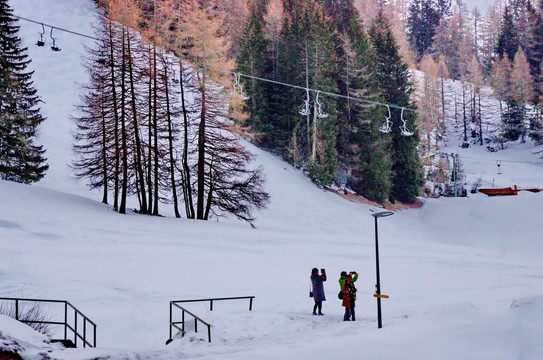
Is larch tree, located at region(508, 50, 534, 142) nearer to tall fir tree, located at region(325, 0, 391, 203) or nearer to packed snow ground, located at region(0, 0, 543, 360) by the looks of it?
tall fir tree, located at region(325, 0, 391, 203)

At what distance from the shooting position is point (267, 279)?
1958 centimetres

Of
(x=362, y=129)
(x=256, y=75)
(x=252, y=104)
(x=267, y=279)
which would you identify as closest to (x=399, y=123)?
(x=362, y=129)

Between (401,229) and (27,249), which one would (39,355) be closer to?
(27,249)

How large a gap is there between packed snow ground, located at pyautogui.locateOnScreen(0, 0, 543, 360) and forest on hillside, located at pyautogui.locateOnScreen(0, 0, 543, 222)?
3.22 meters

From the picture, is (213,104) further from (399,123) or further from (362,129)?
(399,123)

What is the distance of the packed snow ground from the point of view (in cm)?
966

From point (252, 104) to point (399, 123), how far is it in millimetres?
13209

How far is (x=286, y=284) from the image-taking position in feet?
63.4

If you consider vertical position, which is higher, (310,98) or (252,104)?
(310,98)

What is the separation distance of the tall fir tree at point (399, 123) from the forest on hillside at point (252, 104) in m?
0.11

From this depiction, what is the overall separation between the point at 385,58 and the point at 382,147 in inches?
440

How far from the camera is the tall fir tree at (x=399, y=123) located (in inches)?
1932

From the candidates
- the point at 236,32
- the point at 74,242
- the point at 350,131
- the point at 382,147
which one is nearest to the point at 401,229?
the point at 382,147

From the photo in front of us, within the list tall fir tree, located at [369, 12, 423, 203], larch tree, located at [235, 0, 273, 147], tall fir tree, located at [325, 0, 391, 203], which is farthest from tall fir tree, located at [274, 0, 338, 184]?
tall fir tree, located at [369, 12, 423, 203]
